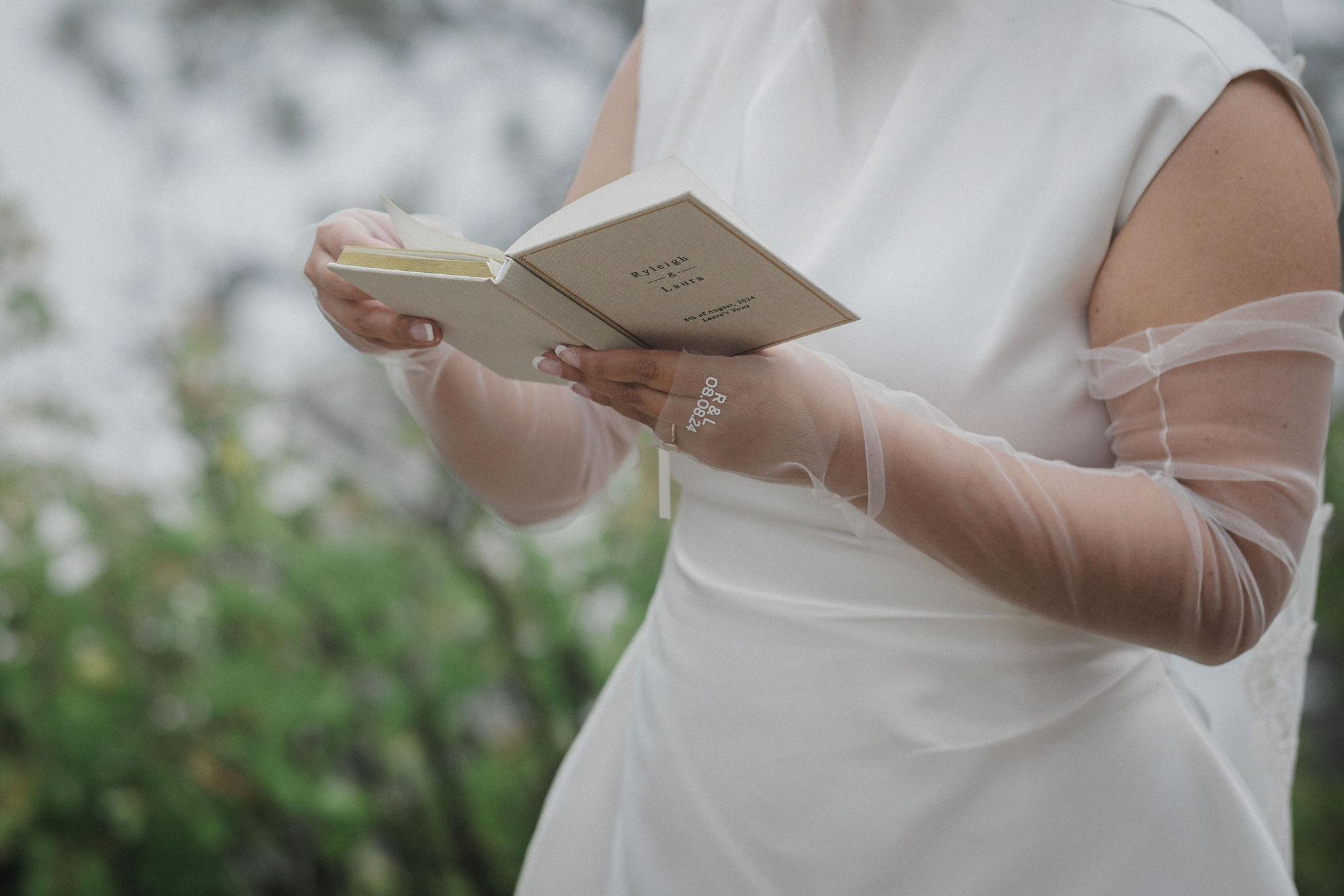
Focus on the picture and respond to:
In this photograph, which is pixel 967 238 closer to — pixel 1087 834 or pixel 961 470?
pixel 961 470

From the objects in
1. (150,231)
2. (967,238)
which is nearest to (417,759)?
(150,231)

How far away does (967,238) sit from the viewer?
3.21ft

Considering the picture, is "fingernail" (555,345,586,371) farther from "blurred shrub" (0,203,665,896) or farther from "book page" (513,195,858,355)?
"blurred shrub" (0,203,665,896)

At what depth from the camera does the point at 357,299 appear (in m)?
0.98

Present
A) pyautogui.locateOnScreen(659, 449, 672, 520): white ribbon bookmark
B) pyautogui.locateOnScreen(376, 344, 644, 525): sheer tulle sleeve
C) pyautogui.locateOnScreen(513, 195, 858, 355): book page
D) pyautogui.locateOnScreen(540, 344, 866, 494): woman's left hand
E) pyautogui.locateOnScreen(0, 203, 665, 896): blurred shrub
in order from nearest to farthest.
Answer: pyautogui.locateOnScreen(513, 195, 858, 355): book page, pyautogui.locateOnScreen(540, 344, 866, 494): woman's left hand, pyautogui.locateOnScreen(659, 449, 672, 520): white ribbon bookmark, pyautogui.locateOnScreen(376, 344, 644, 525): sheer tulle sleeve, pyautogui.locateOnScreen(0, 203, 665, 896): blurred shrub

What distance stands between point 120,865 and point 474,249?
213cm

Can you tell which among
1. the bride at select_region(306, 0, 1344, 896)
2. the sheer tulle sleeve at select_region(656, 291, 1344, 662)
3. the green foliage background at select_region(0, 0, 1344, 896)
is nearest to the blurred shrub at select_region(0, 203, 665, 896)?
the green foliage background at select_region(0, 0, 1344, 896)

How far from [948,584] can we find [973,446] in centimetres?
20

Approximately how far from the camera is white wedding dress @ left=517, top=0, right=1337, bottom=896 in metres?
0.95

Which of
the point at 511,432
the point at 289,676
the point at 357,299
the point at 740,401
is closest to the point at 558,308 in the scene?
the point at 740,401

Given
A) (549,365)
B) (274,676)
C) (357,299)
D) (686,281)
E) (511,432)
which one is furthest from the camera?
(274,676)

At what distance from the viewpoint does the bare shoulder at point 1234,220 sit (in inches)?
33.5

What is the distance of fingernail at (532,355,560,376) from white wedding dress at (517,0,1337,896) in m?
0.30

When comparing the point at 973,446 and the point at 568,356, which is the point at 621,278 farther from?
the point at 973,446
